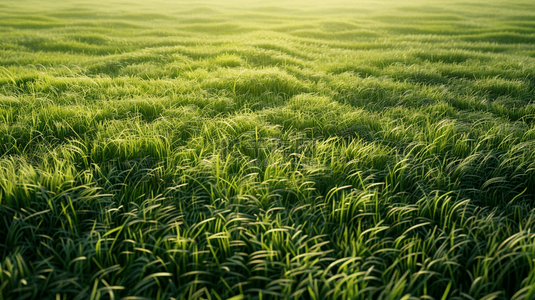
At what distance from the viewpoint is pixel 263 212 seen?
6.33 feet

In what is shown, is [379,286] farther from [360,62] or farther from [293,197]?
[360,62]

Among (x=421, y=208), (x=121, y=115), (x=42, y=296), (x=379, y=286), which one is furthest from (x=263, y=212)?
(x=121, y=115)

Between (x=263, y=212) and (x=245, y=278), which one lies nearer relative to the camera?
(x=245, y=278)

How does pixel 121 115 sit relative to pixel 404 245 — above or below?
above

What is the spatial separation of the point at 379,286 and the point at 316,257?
1.10ft

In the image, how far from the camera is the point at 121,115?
3.44m

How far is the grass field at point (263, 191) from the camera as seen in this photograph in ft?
4.74

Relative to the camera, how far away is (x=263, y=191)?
6.87 feet

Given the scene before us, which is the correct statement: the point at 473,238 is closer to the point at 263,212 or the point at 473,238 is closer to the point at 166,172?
the point at 263,212

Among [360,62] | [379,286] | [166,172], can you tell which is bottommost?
[379,286]

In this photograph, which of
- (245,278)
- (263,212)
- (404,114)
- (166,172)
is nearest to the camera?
(245,278)

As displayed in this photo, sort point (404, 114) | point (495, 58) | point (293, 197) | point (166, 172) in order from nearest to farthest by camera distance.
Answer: point (293, 197) < point (166, 172) < point (404, 114) < point (495, 58)

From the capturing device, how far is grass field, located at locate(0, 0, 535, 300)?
1.44 metres

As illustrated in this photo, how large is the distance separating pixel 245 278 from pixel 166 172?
1.17 metres
